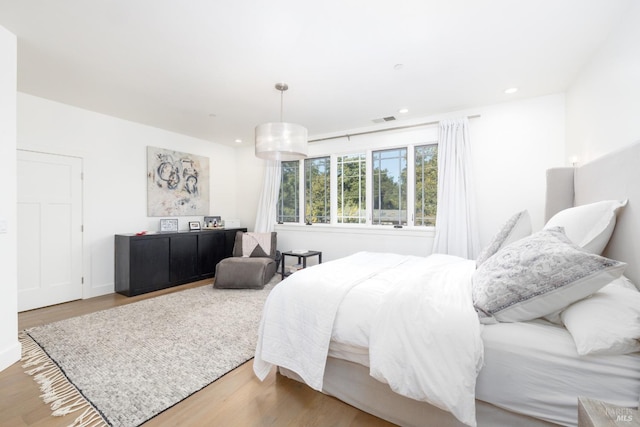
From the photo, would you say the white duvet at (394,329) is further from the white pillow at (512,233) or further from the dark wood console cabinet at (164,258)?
the dark wood console cabinet at (164,258)

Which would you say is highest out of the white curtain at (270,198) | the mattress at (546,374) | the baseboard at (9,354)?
the white curtain at (270,198)

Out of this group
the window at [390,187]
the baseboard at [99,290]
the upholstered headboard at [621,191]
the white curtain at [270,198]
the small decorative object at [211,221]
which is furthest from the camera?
the white curtain at [270,198]

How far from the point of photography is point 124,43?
7.52ft

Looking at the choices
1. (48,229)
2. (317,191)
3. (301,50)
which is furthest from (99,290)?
(301,50)

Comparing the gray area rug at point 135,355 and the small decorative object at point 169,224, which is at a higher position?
the small decorative object at point 169,224

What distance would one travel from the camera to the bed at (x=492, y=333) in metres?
1.11

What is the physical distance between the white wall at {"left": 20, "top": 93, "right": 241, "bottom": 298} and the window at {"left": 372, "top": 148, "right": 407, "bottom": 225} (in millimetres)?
3594

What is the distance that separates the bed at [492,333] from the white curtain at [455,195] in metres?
1.65

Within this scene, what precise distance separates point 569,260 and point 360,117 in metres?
3.35

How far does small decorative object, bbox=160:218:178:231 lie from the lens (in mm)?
4532

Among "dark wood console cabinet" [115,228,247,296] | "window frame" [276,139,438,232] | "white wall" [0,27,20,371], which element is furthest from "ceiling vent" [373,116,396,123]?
"white wall" [0,27,20,371]

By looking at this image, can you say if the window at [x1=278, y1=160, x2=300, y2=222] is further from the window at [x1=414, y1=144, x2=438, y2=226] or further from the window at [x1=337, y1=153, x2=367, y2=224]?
the window at [x1=414, y1=144, x2=438, y2=226]

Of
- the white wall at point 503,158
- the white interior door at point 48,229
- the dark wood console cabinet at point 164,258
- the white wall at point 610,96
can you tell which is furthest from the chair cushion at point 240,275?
the white wall at point 610,96

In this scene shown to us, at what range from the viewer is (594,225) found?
1.63 metres
